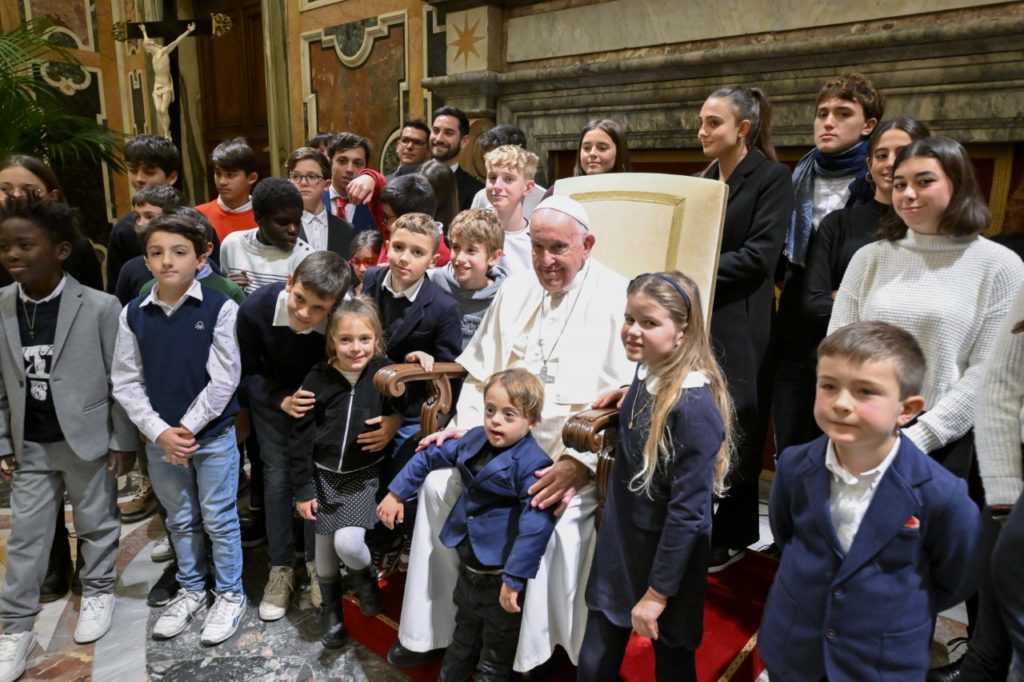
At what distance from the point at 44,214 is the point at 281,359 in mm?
980

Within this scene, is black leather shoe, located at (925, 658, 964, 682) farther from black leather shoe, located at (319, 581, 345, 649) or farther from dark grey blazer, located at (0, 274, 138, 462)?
dark grey blazer, located at (0, 274, 138, 462)

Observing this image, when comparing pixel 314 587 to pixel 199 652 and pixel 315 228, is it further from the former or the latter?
pixel 315 228

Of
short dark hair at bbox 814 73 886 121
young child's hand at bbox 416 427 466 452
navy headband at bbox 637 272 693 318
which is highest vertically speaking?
short dark hair at bbox 814 73 886 121

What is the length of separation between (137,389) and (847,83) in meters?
2.87

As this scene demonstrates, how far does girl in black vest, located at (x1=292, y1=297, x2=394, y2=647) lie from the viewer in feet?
8.19

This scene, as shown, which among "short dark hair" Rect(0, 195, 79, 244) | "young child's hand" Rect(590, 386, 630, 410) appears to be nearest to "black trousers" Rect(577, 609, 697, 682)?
"young child's hand" Rect(590, 386, 630, 410)

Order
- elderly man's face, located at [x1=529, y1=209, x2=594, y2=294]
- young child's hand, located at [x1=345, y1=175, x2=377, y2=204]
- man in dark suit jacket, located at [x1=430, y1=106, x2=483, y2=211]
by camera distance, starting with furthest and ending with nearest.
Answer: man in dark suit jacket, located at [x1=430, y1=106, x2=483, y2=211], young child's hand, located at [x1=345, y1=175, x2=377, y2=204], elderly man's face, located at [x1=529, y1=209, x2=594, y2=294]

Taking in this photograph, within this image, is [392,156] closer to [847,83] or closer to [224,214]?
[224,214]

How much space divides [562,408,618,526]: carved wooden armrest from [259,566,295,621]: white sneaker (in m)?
1.45

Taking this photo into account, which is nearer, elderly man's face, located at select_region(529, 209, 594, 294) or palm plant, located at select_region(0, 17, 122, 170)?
elderly man's face, located at select_region(529, 209, 594, 294)

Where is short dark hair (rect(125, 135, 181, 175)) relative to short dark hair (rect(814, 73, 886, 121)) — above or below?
below

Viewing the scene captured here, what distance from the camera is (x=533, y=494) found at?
7.01 feet

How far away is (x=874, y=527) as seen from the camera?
145 cm

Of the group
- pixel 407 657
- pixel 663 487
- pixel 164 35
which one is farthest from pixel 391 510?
pixel 164 35
